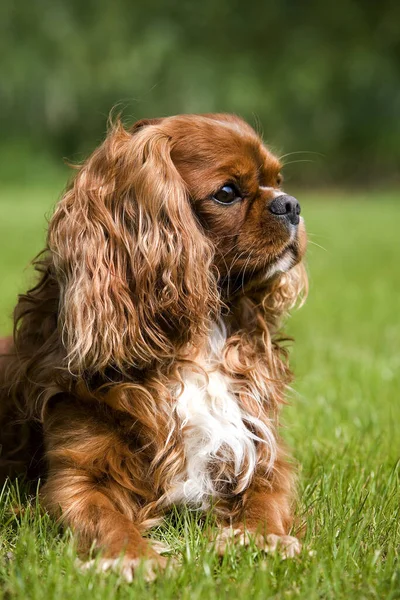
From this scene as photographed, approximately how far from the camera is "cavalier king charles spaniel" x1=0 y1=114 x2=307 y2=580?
305 cm

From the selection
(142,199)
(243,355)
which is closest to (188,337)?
(243,355)

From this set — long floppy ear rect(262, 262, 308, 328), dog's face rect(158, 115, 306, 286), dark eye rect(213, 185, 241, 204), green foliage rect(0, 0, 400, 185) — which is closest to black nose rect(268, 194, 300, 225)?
dog's face rect(158, 115, 306, 286)

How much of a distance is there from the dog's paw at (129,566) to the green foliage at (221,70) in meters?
25.9

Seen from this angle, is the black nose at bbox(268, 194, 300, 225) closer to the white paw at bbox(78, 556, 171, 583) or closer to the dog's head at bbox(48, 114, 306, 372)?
the dog's head at bbox(48, 114, 306, 372)

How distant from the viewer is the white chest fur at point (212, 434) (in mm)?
3143

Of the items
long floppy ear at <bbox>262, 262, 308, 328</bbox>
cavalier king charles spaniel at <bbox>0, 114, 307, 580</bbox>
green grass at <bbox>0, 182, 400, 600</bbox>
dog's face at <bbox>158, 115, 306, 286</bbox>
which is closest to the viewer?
green grass at <bbox>0, 182, 400, 600</bbox>

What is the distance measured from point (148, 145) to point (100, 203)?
264 millimetres

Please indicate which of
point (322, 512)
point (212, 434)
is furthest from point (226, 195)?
point (322, 512)

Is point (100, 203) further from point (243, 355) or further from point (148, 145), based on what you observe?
point (243, 355)

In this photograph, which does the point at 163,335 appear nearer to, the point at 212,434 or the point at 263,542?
the point at 212,434

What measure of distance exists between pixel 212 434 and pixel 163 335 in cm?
39

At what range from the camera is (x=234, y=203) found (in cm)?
319

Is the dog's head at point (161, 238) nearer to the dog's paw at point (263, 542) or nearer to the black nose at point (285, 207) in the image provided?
the black nose at point (285, 207)

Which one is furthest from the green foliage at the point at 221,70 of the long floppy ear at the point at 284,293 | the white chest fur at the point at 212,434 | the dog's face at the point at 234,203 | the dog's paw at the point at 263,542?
the dog's paw at the point at 263,542
